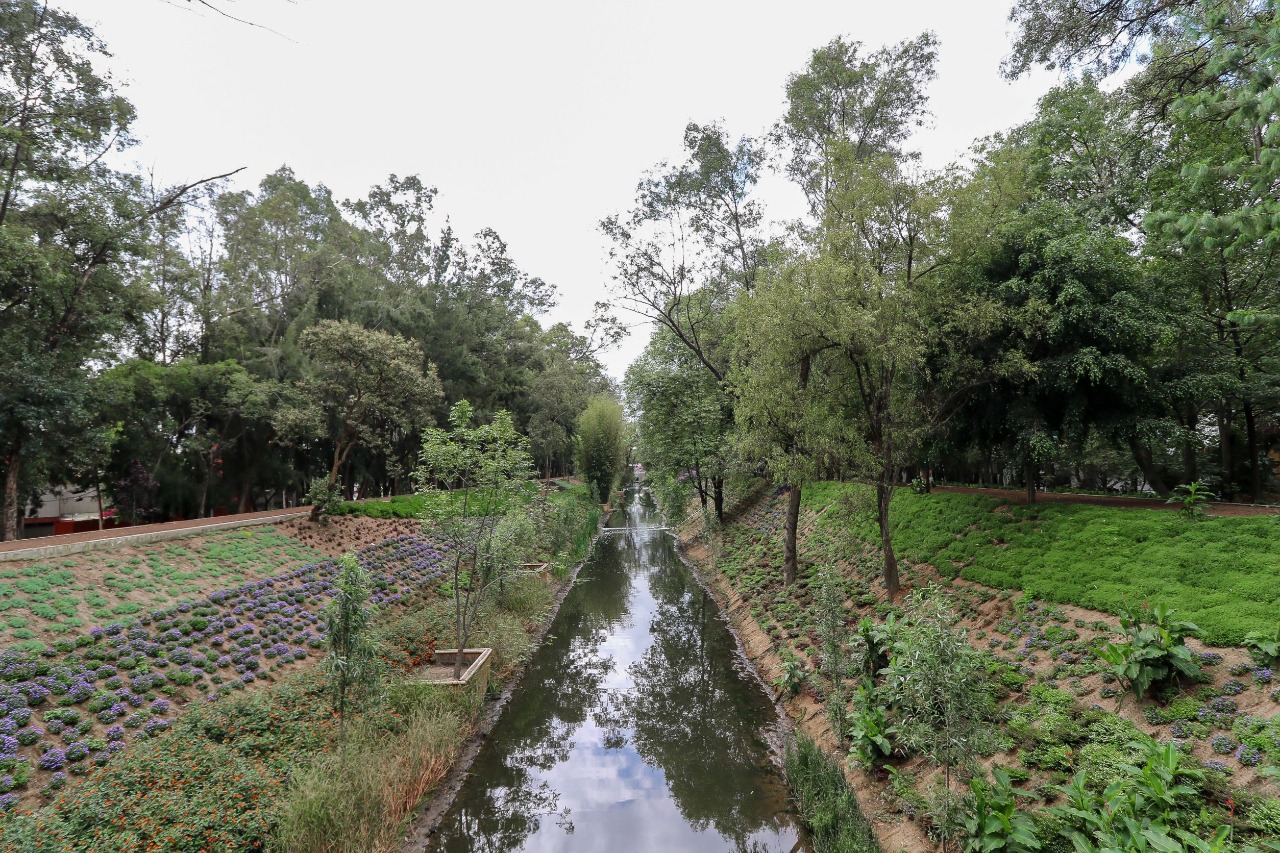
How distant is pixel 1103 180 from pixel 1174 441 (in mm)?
7960

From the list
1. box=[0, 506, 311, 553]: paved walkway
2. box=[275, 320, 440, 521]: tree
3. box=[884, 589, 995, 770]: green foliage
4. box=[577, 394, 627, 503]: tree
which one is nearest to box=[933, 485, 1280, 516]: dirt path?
box=[884, 589, 995, 770]: green foliage

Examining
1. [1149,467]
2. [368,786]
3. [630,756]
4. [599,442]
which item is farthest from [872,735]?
[599,442]

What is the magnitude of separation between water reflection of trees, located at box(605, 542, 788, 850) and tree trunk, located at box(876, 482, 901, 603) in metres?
3.99

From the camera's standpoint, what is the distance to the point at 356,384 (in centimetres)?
1894

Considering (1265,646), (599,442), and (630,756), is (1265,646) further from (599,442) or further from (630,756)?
(599,442)

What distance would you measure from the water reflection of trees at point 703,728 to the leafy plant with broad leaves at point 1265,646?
20.5ft

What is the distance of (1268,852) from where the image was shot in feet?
14.7

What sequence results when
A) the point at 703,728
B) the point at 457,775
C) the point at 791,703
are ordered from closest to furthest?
the point at 457,775, the point at 703,728, the point at 791,703

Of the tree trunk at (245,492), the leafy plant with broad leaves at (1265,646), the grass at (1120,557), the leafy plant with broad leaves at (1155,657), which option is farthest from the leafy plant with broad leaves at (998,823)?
the tree trunk at (245,492)

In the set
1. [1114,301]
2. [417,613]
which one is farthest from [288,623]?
[1114,301]

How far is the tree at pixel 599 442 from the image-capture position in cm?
4184

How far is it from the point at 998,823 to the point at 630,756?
21.5 feet

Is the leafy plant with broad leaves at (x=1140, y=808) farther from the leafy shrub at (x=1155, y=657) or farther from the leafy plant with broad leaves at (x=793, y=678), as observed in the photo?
the leafy plant with broad leaves at (x=793, y=678)

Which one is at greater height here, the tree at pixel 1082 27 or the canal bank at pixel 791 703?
the tree at pixel 1082 27
